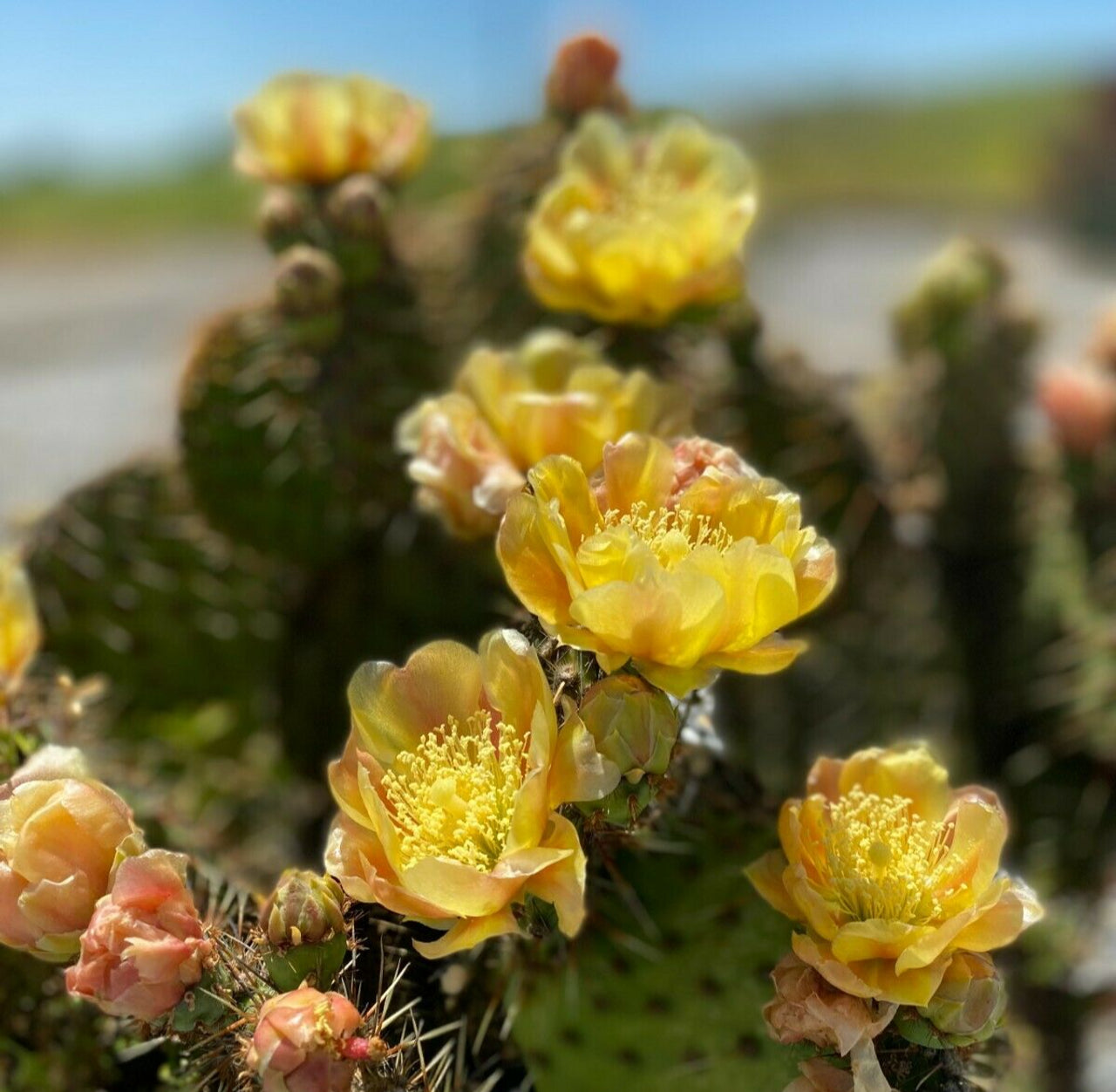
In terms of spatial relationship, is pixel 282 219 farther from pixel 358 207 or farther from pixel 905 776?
pixel 905 776

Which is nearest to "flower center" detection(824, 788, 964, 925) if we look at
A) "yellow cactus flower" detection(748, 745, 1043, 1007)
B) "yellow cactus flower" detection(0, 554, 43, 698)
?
"yellow cactus flower" detection(748, 745, 1043, 1007)

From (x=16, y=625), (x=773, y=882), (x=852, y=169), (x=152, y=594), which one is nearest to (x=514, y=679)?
(x=773, y=882)

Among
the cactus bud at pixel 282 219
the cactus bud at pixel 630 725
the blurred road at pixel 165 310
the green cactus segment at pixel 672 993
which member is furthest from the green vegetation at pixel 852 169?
the cactus bud at pixel 630 725

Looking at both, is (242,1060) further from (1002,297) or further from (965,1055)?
(1002,297)

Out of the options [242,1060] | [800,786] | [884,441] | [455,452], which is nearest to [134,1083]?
[242,1060]

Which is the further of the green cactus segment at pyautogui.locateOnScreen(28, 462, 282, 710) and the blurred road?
the blurred road

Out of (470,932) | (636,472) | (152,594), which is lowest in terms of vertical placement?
(152,594)

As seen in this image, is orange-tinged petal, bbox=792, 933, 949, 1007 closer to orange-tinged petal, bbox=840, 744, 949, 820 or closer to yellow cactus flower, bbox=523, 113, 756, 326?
orange-tinged petal, bbox=840, 744, 949, 820
